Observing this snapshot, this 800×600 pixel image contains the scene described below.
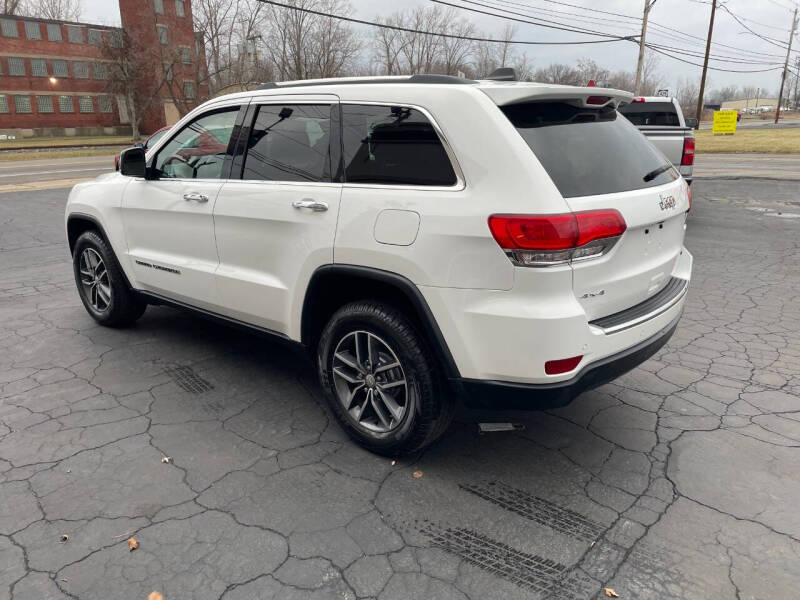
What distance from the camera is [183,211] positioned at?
3924 mm

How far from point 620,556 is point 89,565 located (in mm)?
2100

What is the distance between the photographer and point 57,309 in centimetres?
561

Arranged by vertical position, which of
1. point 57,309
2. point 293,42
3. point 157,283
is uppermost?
point 293,42

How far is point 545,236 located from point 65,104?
67012 millimetres

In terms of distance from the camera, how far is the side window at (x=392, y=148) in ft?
8.93

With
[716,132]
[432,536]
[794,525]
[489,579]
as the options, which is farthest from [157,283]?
[716,132]

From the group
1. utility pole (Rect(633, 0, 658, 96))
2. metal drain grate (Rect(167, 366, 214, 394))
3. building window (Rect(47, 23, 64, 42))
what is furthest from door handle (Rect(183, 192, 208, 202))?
building window (Rect(47, 23, 64, 42))

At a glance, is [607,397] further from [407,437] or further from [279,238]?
[279,238]

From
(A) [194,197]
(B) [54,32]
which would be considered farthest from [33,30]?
(A) [194,197]

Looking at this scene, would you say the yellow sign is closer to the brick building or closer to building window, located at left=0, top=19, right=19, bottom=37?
the brick building

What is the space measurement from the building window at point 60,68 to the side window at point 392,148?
65.7m

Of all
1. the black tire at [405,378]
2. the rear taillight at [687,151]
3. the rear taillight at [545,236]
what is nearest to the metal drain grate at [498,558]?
the black tire at [405,378]

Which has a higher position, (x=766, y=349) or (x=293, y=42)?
(x=293, y=42)

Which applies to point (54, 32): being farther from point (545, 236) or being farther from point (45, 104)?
point (545, 236)
